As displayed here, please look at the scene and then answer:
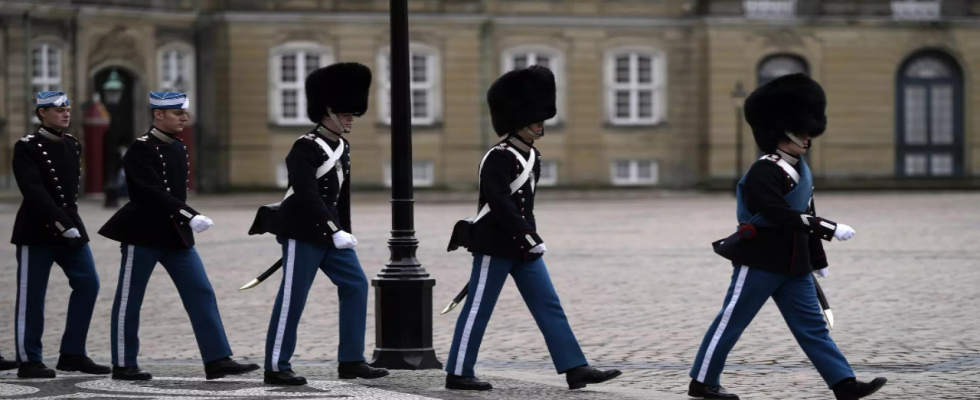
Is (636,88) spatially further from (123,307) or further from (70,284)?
(123,307)

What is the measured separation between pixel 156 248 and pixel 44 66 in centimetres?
2841

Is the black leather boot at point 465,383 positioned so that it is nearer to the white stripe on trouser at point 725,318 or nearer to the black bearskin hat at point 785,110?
the white stripe on trouser at point 725,318

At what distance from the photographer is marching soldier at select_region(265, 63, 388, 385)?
29.6 feet

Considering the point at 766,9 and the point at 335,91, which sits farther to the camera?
the point at 766,9

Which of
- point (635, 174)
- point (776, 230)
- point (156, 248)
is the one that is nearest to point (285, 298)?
point (156, 248)

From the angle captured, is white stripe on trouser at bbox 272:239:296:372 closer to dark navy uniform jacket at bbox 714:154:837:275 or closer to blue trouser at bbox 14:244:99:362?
blue trouser at bbox 14:244:99:362

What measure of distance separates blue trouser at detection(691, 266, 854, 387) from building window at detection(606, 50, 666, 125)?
1281 inches

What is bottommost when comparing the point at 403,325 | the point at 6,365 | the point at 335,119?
the point at 6,365

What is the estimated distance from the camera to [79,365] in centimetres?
962

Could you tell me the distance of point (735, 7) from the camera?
40.0 meters

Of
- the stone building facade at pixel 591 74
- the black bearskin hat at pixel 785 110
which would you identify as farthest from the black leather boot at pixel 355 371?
the stone building facade at pixel 591 74

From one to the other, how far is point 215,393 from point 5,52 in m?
28.6

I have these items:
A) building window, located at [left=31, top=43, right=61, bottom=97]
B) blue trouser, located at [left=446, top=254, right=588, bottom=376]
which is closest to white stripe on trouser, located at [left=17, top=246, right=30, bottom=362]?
blue trouser, located at [left=446, top=254, right=588, bottom=376]

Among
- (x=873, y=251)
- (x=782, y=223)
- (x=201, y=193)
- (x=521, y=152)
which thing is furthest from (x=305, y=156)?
(x=201, y=193)
